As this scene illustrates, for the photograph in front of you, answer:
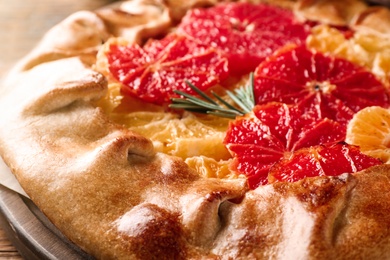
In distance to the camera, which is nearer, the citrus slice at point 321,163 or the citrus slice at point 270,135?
the citrus slice at point 321,163

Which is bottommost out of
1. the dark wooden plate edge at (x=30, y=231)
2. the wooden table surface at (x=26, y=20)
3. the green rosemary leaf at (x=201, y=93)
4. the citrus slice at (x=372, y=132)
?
the wooden table surface at (x=26, y=20)

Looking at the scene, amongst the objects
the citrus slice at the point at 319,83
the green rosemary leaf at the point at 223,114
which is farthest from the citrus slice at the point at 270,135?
the citrus slice at the point at 319,83

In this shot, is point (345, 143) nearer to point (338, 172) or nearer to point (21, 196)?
point (338, 172)

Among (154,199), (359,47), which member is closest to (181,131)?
(154,199)

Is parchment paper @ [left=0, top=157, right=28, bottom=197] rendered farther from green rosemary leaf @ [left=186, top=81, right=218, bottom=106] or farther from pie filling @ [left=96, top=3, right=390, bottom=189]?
green rosemary leaf @ [left=186, top=81, right=218, bottom=106]

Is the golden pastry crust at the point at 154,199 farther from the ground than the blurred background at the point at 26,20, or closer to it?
farther from the ground

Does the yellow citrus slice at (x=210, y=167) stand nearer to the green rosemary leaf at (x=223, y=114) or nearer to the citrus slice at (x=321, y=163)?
the citrus slice at (x=321, y=163)

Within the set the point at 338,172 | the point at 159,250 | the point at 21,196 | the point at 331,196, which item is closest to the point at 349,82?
the point at 338,172

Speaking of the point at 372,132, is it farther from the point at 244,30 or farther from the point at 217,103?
the point at 244,30
